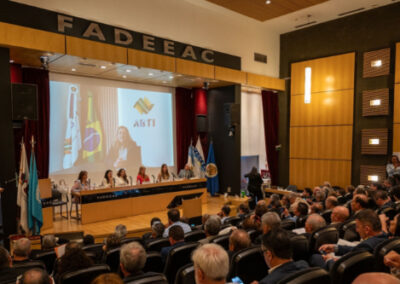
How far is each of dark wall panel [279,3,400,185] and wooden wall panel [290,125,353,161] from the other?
9.4 inches

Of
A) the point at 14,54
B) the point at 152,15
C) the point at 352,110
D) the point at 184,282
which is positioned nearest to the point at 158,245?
the point at 184,282

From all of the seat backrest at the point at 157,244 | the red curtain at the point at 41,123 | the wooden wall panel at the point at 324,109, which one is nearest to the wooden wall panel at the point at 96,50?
the red curtain at the point at 41,123

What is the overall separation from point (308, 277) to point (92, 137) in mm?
7622

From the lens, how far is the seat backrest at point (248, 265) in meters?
2.55

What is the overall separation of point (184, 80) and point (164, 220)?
14.0ft

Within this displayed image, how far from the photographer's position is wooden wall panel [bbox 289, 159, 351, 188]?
10047 millimetres

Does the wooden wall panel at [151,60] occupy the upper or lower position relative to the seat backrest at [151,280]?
upper

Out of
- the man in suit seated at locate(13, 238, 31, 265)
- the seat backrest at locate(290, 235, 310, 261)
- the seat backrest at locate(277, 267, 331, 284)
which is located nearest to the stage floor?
the man in suit seated at locate(13, 238, 31, 265)

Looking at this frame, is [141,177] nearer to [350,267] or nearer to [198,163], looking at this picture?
[198,163]

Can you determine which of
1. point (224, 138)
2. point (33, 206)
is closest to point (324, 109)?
point (224, 138)

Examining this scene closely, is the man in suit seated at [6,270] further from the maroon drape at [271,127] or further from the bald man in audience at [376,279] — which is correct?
the maroon drape at [271,127]

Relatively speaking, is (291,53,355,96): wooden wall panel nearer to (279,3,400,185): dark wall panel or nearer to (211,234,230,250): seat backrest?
(279,3,400,185): dark wall panel

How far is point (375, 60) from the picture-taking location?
9.27 metres

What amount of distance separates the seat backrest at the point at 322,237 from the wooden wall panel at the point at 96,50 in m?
5.75
